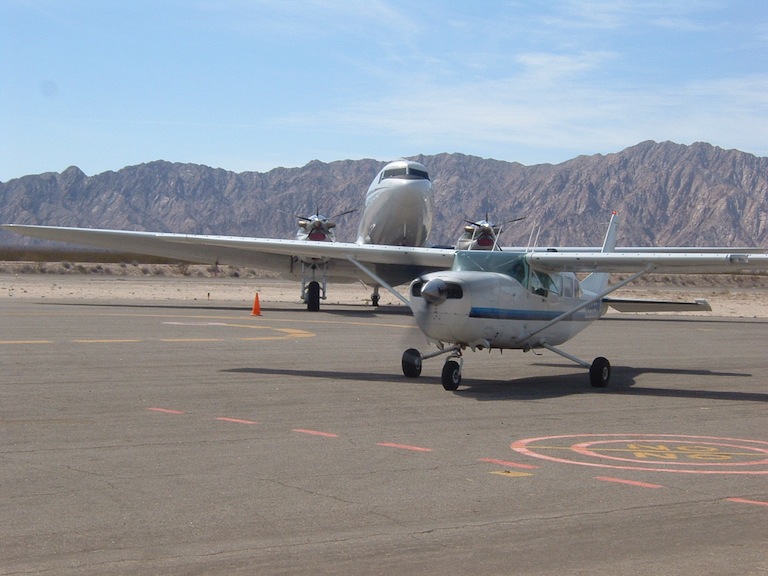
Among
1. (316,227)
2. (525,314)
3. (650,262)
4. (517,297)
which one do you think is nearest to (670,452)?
(517,297)

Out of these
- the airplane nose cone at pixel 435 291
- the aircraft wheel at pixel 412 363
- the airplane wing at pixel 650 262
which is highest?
the airplane wing at pixel 650 262

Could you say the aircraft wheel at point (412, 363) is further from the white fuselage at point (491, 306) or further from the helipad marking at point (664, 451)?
the helipad marking at point (664, 451)

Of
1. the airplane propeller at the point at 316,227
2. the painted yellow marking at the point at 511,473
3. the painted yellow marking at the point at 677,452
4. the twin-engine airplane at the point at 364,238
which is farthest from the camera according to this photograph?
the airplane propeller at the point at 316,227

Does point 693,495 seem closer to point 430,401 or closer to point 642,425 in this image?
point 642,425

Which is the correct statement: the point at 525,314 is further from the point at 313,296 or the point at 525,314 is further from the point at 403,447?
the point at 313,296

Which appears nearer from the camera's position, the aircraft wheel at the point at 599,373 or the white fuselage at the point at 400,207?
the aircraft wheel at the point at 599,373

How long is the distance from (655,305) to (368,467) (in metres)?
12.6

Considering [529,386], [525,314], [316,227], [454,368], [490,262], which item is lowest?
[529,386]

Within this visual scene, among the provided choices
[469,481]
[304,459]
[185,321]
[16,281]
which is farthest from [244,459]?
[16,281]

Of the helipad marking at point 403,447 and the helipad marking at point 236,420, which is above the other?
the helipad marking at point 403,447

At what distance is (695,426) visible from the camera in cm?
1294

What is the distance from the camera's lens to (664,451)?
36.0 ft

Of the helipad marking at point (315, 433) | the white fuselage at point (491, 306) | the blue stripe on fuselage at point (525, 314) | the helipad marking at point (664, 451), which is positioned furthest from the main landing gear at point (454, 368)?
the helipad marking at point (315, 433)

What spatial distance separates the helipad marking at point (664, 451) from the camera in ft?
33.0
